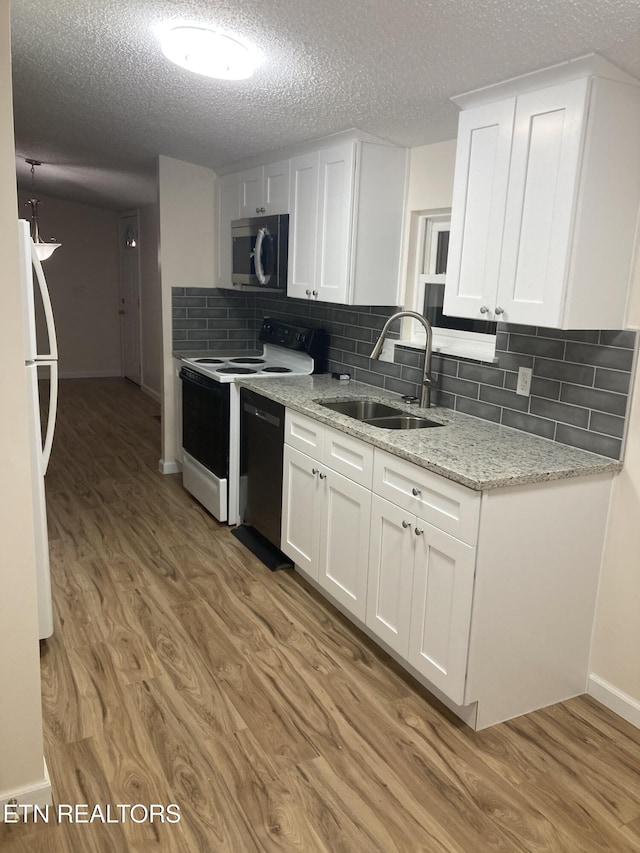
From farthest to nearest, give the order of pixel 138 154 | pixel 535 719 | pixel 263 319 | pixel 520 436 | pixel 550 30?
pixel 263 319, pixel 138 154, pixel 520 436, pixel 535 719, pixel 550 30

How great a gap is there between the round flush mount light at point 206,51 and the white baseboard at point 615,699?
262 centimetres

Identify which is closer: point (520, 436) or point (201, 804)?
point (201, 804)

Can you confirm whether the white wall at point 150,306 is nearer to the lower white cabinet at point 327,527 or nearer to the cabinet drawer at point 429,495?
the lower white cabinet at point 327,527

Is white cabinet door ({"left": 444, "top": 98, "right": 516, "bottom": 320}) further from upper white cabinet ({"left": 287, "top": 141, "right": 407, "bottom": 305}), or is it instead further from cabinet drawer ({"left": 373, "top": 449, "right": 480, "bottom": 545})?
upper white cabinet ({"left": 287, "top": 141, "right": 407, "bottom": 305})

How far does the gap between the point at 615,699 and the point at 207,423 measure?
8.52 feet

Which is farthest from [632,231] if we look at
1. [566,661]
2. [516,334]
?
[566,661]

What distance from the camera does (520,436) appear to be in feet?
8.78

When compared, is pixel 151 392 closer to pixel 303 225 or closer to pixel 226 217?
pixel 226 217

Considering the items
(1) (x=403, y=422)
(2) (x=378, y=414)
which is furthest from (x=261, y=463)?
(1) (x=403, y=422)

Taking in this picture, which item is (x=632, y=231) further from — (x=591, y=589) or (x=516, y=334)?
(x=591, y=589)

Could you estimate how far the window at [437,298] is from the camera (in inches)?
126

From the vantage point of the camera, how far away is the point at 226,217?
15.0 feet

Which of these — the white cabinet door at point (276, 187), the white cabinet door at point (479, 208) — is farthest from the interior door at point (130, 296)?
the white cabinet door at point (479, 208)

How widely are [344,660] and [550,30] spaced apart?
229cm
